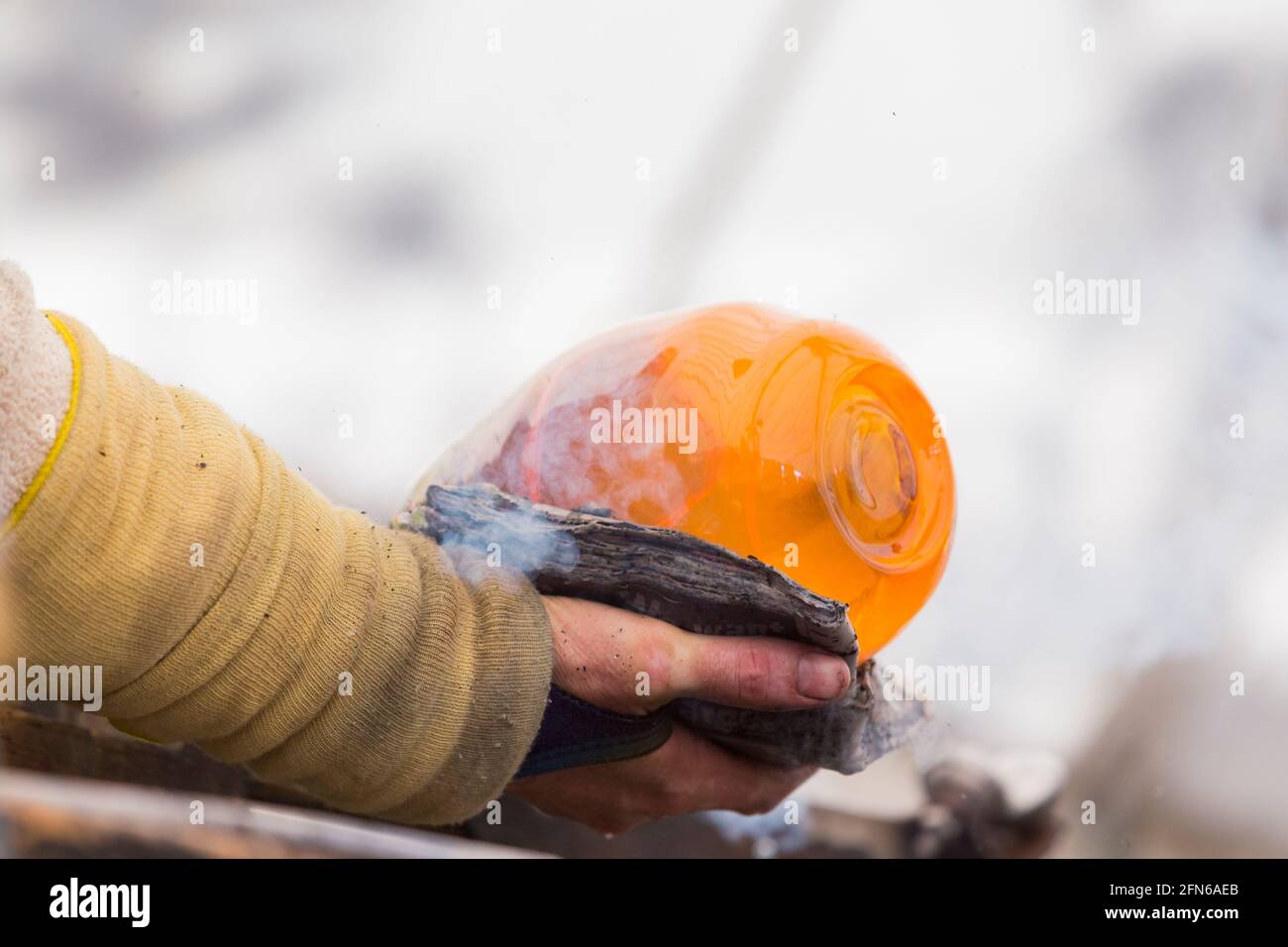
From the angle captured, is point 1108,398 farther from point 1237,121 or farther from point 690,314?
point 690,314

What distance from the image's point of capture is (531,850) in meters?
1.14

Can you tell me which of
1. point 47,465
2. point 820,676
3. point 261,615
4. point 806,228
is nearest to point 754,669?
point 820,676

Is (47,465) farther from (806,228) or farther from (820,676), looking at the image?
(806,228)

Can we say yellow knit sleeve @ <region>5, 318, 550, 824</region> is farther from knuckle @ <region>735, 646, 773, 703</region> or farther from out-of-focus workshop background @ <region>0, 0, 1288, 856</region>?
out-of-focus workshop background @ <region>0, 0, 1288, 856</region>

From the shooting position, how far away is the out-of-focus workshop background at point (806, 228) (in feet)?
3.39

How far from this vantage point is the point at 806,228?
3.46 feet

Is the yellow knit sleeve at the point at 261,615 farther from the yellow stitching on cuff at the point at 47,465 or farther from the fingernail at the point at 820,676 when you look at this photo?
the fingernail at the point at 820,676

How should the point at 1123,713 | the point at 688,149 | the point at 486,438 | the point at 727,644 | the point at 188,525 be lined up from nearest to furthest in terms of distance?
the point at 188,525, the point at 727,644, the point at 486,438, the point at 688,149, the point at 1123,713

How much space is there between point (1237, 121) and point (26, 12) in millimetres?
1183

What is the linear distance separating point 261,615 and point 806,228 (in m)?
0.67

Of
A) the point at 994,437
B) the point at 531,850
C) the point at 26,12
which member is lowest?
the point at 531,850

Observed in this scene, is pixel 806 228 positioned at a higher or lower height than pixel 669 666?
higher
